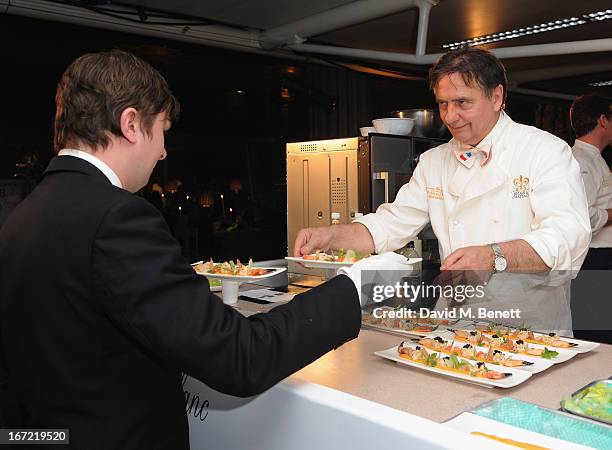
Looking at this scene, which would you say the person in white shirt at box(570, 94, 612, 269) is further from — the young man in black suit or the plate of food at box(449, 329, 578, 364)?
the young man in black suit

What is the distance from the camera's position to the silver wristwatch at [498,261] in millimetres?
1682

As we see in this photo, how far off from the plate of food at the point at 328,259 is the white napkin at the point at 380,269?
541 millimetres

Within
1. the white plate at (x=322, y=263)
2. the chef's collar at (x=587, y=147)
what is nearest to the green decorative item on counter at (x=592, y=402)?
the white plate at (x=322, y=263)

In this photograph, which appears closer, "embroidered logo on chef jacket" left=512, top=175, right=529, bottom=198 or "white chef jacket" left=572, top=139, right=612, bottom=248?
"embroidered logo on chef jacket" left=512, top=175, right=529, bottom=198

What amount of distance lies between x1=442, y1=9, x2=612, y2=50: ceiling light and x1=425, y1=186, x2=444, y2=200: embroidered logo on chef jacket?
10.5ft

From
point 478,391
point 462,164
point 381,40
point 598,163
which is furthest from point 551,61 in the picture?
point 478,391

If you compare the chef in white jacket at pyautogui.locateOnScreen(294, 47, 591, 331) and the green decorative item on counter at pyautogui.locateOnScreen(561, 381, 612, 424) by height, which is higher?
the chef in white jacket at pyautogui.locateOnScreen(294, 47, 591, 331)

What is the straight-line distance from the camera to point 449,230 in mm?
2357

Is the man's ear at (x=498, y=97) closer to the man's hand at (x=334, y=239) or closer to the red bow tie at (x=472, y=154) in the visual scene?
the red bow tie at (x=472, y=154)

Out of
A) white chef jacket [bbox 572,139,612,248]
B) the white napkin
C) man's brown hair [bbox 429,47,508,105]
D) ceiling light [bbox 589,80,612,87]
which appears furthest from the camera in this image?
ceiling light [bbox 589,80,612,87]

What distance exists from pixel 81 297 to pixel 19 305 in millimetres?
137

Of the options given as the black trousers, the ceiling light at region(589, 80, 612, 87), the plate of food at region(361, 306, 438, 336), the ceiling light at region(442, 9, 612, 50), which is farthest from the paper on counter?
the ceiling light at region(589, 80, 612, 87)

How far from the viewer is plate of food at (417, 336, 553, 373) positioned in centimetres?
136

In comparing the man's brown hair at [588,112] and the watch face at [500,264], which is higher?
the man's brown hair at [588,112]
